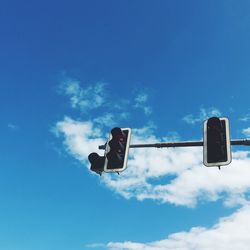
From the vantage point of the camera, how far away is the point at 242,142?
6.38 m

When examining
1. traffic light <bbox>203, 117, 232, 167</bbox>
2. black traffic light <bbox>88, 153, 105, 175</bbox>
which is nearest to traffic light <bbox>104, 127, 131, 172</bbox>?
black traffic light <bbox>88, 153, 105, 175</bbox>

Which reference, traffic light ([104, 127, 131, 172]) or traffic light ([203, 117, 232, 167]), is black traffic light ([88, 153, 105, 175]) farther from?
traffic light ([203, 117, 232, 167])

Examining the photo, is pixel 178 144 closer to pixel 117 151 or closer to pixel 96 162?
pixel 117 151

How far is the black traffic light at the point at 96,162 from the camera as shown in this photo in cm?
706

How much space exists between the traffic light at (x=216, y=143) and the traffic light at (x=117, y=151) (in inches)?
57.7

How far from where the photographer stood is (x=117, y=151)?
698 centimetres

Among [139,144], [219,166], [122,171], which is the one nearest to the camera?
[219,166]

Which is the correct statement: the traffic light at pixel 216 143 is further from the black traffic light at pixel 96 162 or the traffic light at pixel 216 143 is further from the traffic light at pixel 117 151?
the black traffic light at pixel 96 162

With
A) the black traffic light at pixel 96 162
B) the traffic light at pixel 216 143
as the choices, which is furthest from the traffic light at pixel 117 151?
the traffic light at pixel 216 143

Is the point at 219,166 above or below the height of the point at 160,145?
below

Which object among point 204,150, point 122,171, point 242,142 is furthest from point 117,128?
point 242,142

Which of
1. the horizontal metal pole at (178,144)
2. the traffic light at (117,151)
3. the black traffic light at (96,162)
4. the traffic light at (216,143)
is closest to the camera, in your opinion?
the traffic light at (216,143)

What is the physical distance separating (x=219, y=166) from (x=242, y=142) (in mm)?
677

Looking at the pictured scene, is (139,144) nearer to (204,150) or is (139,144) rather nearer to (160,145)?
(160,145)
